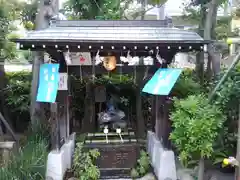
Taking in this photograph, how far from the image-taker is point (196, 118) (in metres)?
5.27

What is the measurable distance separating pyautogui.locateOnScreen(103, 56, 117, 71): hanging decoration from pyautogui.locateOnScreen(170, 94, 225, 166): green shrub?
1.97 m

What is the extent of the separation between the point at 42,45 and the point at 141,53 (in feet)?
8.10

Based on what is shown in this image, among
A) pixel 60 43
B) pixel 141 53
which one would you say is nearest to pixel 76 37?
pixel 60 43

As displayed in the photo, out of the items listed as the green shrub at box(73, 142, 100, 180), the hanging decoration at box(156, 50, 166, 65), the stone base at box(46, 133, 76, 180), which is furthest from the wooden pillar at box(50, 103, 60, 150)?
the hanging decoration at box(156, 50, 166, 65)

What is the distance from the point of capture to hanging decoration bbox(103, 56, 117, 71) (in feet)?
22.4

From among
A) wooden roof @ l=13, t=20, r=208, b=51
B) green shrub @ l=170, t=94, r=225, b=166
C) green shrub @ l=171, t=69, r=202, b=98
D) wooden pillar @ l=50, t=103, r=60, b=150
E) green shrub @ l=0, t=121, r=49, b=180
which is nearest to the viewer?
green shrub @ l=170, t=94, r=225, b=166

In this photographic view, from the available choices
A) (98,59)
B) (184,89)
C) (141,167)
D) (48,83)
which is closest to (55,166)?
(48,83)

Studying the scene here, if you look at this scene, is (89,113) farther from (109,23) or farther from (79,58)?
(109,23)

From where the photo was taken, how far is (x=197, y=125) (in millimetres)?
5180

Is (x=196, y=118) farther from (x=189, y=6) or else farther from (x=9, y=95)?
(x=9, y=95)

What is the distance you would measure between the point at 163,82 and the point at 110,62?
1.38 metres

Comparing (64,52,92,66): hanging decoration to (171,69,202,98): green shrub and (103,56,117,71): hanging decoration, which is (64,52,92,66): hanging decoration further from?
(171,69,202,98): green shrub

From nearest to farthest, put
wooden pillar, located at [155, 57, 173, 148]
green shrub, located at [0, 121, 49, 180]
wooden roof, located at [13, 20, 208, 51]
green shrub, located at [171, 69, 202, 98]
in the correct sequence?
green shrub, located at [0, 121, 49, 180], wooden roof, located at [13, 20, 208, 51], wooden pillar, located at [155, 57, 173, 148], green shrub, located at [171, 69, 202, 98]

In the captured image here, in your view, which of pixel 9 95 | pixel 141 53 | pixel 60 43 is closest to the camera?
pixel 60 43
